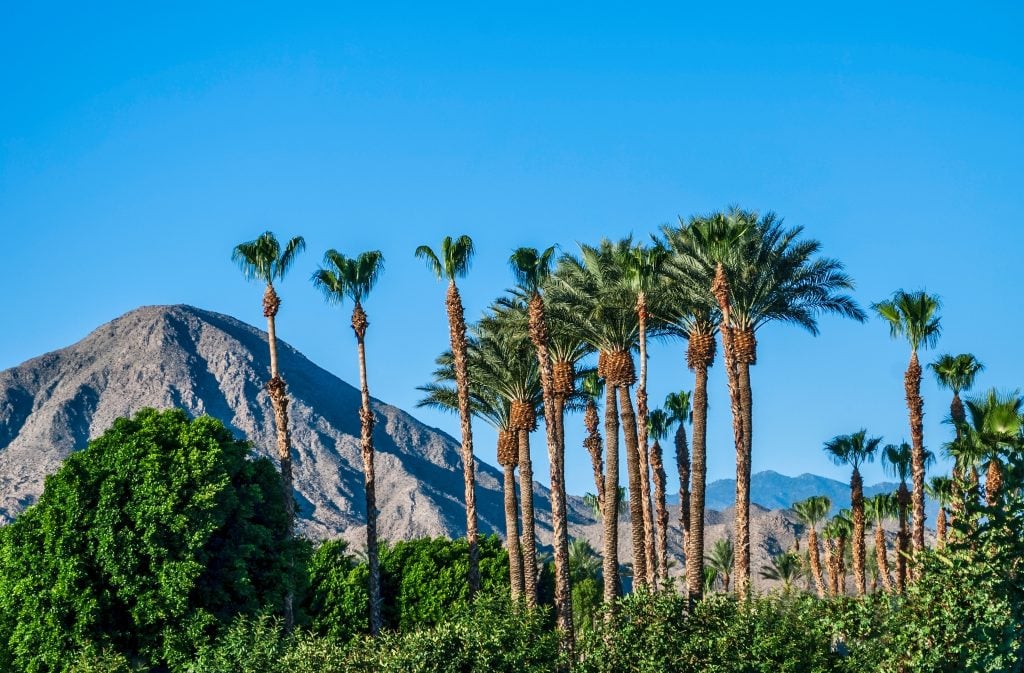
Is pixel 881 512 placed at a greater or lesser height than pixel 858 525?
greater

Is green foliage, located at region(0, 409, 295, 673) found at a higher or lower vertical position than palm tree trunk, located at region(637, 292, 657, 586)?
lower

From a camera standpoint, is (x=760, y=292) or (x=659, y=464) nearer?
(x=760, y=292)

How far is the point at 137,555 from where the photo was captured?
38031 millimetres

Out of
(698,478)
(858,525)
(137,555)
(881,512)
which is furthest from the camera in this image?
(881,512)

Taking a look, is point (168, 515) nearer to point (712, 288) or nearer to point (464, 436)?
point (464, 436)

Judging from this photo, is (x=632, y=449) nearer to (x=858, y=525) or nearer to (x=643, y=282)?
(x=643, y=282)

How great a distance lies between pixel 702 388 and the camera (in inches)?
1730

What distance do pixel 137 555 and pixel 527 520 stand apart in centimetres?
1631

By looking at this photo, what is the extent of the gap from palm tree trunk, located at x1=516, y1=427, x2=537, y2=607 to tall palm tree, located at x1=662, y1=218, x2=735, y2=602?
616cm

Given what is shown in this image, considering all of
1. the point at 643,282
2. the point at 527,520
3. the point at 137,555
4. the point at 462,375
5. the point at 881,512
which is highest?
the point at 643,282

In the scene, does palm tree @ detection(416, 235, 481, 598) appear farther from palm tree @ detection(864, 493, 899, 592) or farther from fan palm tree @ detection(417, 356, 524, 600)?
palm tree @ detection(864, 493, 899, 592)

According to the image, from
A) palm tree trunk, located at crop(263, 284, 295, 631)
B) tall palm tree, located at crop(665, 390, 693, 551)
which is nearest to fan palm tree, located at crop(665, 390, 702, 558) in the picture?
tall palm tree, located at crop(665, 390, 693, 551)

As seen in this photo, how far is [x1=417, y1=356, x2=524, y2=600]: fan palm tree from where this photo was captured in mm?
51000

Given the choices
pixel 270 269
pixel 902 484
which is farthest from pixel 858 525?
pixel 270 269
